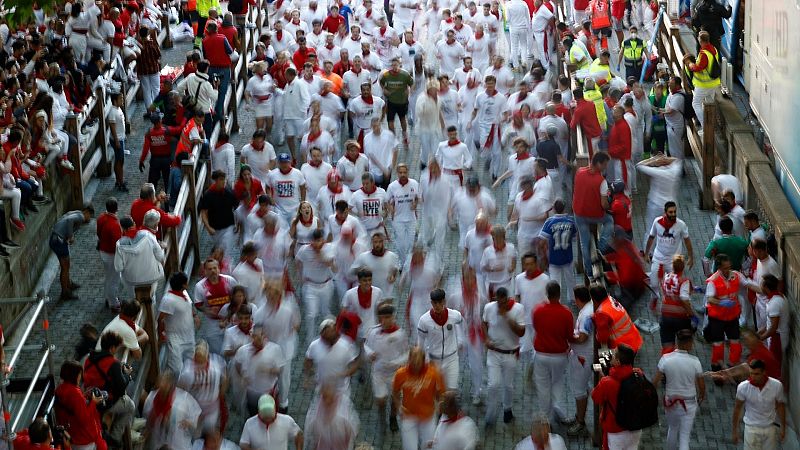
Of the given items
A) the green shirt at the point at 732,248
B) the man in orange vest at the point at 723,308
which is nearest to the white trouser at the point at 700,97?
the green shirt at the point at 732,248

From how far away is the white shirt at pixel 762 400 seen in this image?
1326cm

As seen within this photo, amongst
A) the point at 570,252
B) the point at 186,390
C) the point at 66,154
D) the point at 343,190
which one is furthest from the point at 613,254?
the point at 66,154

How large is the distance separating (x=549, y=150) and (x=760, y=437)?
6842 mm

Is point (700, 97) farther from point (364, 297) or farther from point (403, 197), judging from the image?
point (364, 297)

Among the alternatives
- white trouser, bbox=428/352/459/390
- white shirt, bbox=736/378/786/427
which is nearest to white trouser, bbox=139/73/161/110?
white trouser, bbox=428/352/459/390

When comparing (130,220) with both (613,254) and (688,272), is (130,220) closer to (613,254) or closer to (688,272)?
(613,254)

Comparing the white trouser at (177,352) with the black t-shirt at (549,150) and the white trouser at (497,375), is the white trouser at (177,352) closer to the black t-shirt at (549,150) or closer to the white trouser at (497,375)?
Result: the white trouser at (497,375)

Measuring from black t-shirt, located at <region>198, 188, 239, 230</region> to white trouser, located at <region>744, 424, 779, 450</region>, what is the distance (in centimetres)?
719

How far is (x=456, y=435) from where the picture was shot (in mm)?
12406

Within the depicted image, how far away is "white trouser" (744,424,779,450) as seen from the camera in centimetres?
1343

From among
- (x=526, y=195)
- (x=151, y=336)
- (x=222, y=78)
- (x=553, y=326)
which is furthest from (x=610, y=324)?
(x=222, y=78)

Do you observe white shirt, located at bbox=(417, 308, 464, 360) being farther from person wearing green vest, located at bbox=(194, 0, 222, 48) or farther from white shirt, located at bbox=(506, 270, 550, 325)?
person wearing green vest, located at bbox=(194, 0, 222, 48)

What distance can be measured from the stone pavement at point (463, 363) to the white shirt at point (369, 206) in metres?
1.06

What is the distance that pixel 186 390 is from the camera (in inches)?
525
